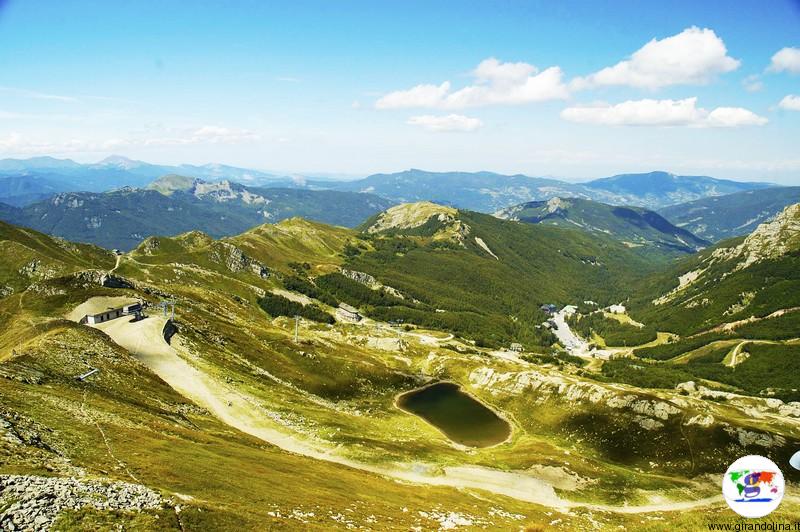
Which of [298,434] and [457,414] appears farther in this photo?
[457,414]

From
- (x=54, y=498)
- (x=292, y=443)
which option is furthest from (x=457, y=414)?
(x=54, y=498)

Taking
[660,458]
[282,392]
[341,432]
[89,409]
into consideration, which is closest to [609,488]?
[660,458]

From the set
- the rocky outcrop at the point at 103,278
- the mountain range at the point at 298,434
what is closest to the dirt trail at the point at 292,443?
the mountain range at the point at 298,434

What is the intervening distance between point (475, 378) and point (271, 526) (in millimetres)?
143676

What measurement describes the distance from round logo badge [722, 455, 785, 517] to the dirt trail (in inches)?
2539

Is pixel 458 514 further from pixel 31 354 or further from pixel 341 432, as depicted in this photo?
pixel 31 354

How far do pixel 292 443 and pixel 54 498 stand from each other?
6119cm

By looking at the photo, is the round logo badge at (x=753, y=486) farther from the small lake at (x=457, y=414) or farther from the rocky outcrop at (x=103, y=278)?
the rocky outcrop at (x=103, y=278)

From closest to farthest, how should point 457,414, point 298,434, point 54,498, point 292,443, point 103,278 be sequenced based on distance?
1. point 54,498
2. point 292,443
3. point 298,434
4. point 457,414
5. point 103,278

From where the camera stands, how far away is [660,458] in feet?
376

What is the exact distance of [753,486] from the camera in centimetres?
2611

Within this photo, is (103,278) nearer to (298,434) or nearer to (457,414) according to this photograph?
(298,434)

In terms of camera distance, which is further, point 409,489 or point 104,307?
point 104,307

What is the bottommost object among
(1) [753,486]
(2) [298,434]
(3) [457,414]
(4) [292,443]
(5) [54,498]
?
(3) [457,414]
